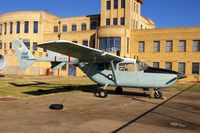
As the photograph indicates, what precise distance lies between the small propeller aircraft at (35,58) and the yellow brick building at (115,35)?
87.5 ft

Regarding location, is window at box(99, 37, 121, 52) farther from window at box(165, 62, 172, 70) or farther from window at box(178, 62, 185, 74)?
window at box(178, 62, 185, 74)

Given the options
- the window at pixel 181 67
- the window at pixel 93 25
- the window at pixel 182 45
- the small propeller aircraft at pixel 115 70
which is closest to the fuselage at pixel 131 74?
the small propeller aircraft at pixel 115 70

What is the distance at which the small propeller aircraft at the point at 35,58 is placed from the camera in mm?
19688

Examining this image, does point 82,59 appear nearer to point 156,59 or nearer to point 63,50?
point 63,50

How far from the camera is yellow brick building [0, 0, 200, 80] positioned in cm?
4803

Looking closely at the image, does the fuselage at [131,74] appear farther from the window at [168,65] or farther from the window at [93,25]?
the window at [93,25]

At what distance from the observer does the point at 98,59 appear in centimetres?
1827

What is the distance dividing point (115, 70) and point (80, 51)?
103 inches

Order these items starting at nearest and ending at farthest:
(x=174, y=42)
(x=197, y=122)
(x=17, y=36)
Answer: (x=197, y=122), (x=174, y=42), (x=17, y=36)

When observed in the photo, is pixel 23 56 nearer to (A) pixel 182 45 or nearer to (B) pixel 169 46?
(B) pixel 169 46

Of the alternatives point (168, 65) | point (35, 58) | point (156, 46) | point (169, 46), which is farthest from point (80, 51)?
point (156, 46)

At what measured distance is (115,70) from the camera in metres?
18.0

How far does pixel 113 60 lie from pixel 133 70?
56.1 inches

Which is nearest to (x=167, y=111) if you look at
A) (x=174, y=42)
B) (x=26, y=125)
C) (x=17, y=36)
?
(x=26, y=125)
